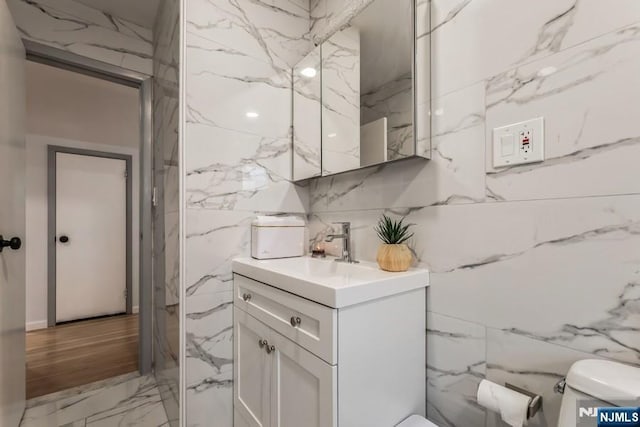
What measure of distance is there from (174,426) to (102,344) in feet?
5.35

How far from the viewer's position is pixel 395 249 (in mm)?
1066

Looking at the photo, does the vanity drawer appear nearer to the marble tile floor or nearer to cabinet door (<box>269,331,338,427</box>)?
cabinet door (<box>269,331,338,427</box>)

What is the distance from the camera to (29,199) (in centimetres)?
279

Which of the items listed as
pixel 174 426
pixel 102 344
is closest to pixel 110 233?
pixel 102 344

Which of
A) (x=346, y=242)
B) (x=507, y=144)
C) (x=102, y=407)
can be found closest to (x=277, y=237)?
(x=346, y=242)

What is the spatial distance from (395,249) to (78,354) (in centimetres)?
277

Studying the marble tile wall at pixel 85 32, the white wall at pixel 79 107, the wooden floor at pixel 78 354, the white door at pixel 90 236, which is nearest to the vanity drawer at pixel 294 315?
the wooden floor at pixel 78 354

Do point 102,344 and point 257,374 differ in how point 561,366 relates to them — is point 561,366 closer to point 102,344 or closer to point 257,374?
point 257,374

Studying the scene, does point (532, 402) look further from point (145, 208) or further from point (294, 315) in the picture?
point (145, 208)

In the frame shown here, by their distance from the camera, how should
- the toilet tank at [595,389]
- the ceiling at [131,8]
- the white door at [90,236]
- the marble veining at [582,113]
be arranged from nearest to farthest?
the toilet tank at [595,389], the marble veining at [582,113], the ceiling at [131,8], the white door at [90,236]

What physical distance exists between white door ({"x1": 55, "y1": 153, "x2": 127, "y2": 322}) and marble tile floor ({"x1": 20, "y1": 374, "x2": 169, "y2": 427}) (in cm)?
160

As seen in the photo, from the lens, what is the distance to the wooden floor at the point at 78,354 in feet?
6.33

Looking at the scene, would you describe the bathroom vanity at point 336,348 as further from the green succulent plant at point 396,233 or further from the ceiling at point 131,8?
the ceiling at point 131,8

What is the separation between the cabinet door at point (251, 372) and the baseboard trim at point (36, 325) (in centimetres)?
282
